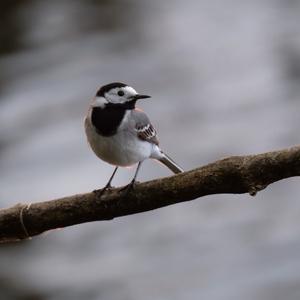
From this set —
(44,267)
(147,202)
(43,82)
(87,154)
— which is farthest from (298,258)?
(43,82)

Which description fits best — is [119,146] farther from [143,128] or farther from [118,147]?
[143,128]

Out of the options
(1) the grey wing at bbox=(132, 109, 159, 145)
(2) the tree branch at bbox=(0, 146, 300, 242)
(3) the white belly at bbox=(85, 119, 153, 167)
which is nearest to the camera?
(2) the tree branch at bbox=(0, 146, 300, 242)

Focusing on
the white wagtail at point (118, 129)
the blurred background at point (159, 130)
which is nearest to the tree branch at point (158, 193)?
the white wagtail at point (118, 129)

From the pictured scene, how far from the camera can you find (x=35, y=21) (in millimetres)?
8164

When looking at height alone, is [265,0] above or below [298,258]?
above

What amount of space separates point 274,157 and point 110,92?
106cm

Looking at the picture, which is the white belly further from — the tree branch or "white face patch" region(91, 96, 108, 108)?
the tree branch

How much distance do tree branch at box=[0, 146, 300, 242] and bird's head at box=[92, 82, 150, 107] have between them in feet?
2.08

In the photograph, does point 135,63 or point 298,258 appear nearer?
point 298,258

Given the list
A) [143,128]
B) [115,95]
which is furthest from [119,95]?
[143,128]

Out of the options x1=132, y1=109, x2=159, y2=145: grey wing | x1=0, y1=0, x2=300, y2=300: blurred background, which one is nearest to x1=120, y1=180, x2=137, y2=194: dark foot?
x1=132, y1=109, x2=159, y2=145: grey wing

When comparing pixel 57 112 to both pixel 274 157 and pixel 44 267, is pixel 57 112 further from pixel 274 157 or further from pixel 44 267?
pixel 274 157

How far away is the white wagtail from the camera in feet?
12.6

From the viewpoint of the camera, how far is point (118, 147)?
12.6 feet
